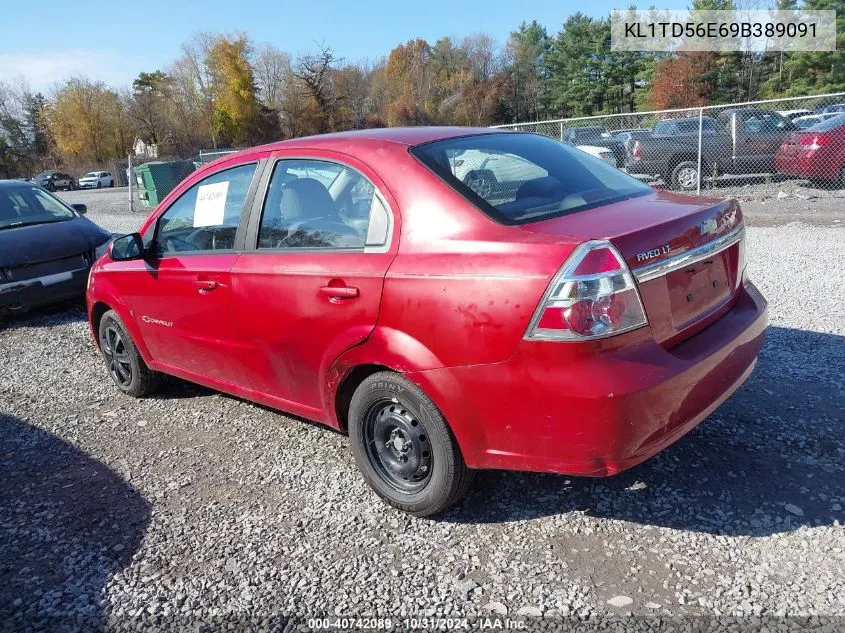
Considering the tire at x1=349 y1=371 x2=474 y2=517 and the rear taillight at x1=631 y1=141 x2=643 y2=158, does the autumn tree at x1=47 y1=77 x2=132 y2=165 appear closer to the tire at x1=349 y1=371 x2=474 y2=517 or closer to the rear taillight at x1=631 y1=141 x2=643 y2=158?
the rear taillight at x1=631 y1=141 x2=643 y2=158

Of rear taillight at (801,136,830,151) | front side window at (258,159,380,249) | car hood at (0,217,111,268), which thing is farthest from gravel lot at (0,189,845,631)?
rear taillight at (801,136,830,151)

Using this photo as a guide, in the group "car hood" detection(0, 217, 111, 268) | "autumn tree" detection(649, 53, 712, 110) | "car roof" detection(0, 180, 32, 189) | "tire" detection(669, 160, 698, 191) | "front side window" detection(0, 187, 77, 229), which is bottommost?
"tire" detection(669, 160, 698, 191)

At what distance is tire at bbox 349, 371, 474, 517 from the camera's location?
111 inches

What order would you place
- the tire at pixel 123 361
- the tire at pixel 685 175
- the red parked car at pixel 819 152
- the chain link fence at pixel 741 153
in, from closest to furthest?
the tire at pixel 123 361, the red parked car at pixel 819 152, the chain link fence at pixel 741 153, the tire at pixel 685 175

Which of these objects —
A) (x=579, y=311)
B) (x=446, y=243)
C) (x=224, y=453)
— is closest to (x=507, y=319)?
(x=579, y=311)

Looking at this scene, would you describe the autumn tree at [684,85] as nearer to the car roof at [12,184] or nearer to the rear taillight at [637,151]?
the rear taillight at [637,151]

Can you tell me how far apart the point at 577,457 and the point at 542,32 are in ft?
273

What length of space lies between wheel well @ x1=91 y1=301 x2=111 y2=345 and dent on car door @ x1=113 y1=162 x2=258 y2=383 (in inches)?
23.2

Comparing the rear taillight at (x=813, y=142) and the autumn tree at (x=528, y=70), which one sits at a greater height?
the autumn tree at (x=528, y=70)

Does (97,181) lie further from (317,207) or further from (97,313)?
(317,207)

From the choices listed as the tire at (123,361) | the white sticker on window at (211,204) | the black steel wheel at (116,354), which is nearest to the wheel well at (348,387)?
the white sticker on window at (211,204)

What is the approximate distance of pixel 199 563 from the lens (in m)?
2.88

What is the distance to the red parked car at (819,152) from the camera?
12.6 metres

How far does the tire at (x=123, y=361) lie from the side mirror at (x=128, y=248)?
0.66 metres
